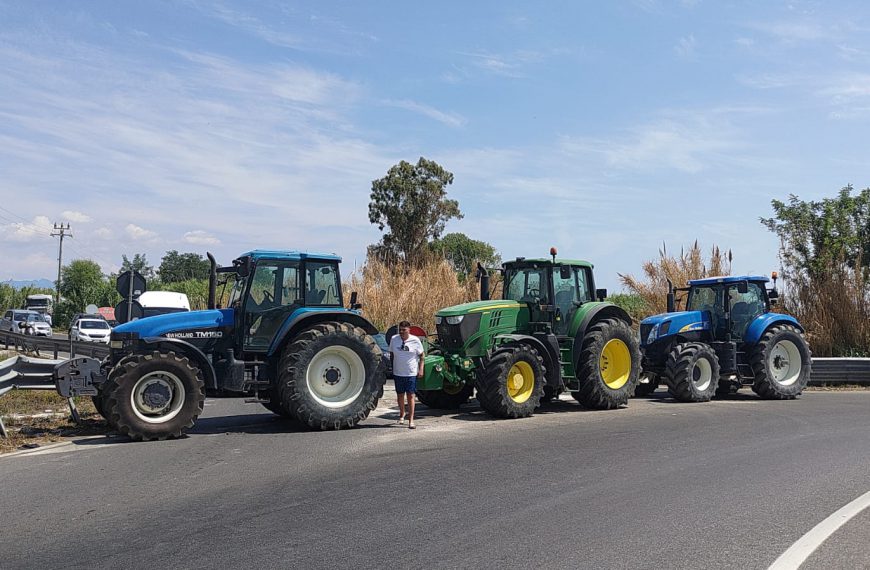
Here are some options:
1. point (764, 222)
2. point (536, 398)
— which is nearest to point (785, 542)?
point (536, 398)

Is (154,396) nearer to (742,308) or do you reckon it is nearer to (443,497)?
(443,497)

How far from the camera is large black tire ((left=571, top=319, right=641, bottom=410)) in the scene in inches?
522

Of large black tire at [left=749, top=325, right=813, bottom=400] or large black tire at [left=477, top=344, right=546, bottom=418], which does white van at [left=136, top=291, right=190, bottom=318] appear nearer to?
large black tire at [left=477, top=344, right=546, bottom=418]

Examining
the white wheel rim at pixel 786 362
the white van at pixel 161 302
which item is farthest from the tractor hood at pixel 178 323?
the white van at pixel 161 302

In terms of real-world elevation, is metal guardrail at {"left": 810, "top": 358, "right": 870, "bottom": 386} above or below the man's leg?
above

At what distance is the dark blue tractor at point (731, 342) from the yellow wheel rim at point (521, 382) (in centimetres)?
364

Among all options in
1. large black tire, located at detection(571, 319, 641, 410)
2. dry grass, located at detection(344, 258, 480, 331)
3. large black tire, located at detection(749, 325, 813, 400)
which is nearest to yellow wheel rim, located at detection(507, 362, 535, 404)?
large black tire, located at detection(571, 319, 641, 410)

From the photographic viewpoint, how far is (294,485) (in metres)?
7.64

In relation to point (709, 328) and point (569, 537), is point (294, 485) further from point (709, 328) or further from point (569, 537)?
point (709, 328)

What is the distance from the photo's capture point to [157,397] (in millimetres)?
10172

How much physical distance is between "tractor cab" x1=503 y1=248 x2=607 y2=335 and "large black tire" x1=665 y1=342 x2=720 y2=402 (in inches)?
85.3

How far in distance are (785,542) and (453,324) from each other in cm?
754

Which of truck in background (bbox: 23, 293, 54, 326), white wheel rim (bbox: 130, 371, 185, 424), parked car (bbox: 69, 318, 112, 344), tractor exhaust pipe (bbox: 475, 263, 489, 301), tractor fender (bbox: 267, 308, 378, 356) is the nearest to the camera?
white wheel rim (bbox: 130, 371, 185, 424)

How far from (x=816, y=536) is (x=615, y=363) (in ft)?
26.6
